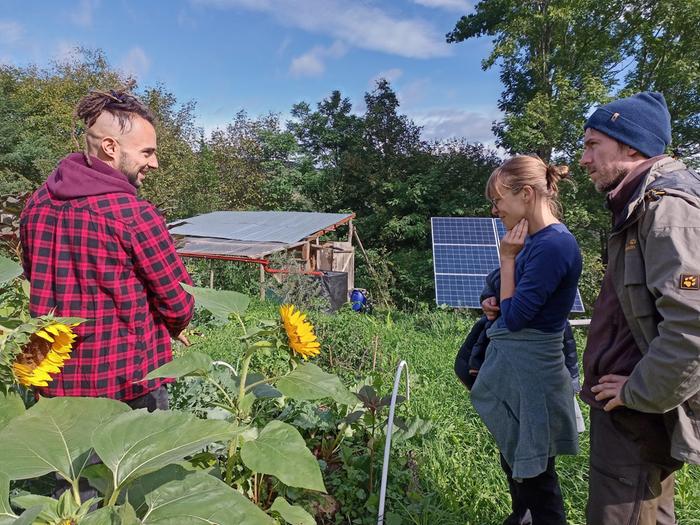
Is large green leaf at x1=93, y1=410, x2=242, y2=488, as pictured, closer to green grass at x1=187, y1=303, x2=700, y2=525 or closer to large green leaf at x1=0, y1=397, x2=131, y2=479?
large green leaf at x1=0, y1=397, x2=131, y2=479

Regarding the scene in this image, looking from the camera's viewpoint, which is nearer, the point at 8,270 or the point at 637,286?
the point at 8,270

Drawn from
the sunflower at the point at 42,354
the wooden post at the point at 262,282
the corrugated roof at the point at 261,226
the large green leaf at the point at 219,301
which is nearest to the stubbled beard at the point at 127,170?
the large green leaf at the point at 219,301

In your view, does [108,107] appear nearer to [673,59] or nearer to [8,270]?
[8,270]

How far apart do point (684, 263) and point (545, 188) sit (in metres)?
0.67

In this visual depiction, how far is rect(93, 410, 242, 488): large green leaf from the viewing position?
22.7 inches


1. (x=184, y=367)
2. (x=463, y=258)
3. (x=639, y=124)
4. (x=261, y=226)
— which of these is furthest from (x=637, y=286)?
(x=261, y=226)

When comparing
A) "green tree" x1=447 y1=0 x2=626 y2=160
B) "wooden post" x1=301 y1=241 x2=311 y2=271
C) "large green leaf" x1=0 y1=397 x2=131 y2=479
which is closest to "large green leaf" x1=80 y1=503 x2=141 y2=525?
"large green leaf" x1=0 y1=397 x2=131 y2=479

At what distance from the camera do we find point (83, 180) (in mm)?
1390

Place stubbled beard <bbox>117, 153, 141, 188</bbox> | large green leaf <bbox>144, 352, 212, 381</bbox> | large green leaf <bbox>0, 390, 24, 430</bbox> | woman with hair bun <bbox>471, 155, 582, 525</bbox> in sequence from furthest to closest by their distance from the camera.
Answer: woman with hair bun <bbox>471, 155, 582, 525</bbox> → stubbled beard <bbox>117, 153, 141, 188</bbox> → large green leaf <bbox>144, 352, 212, 381</bbox> → large green leaf <bbox>0, 390, 24, 430</bbox>

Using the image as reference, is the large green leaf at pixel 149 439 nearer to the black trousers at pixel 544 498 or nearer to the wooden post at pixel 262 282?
the black trousers at pixel 544 498

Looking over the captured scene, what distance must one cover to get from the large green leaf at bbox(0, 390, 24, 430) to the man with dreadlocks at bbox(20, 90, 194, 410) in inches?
23.1

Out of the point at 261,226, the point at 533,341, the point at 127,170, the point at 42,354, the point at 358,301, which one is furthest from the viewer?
Answer: the point at 261,226

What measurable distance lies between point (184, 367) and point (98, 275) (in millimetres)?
619

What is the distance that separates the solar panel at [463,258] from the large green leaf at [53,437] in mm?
5848
